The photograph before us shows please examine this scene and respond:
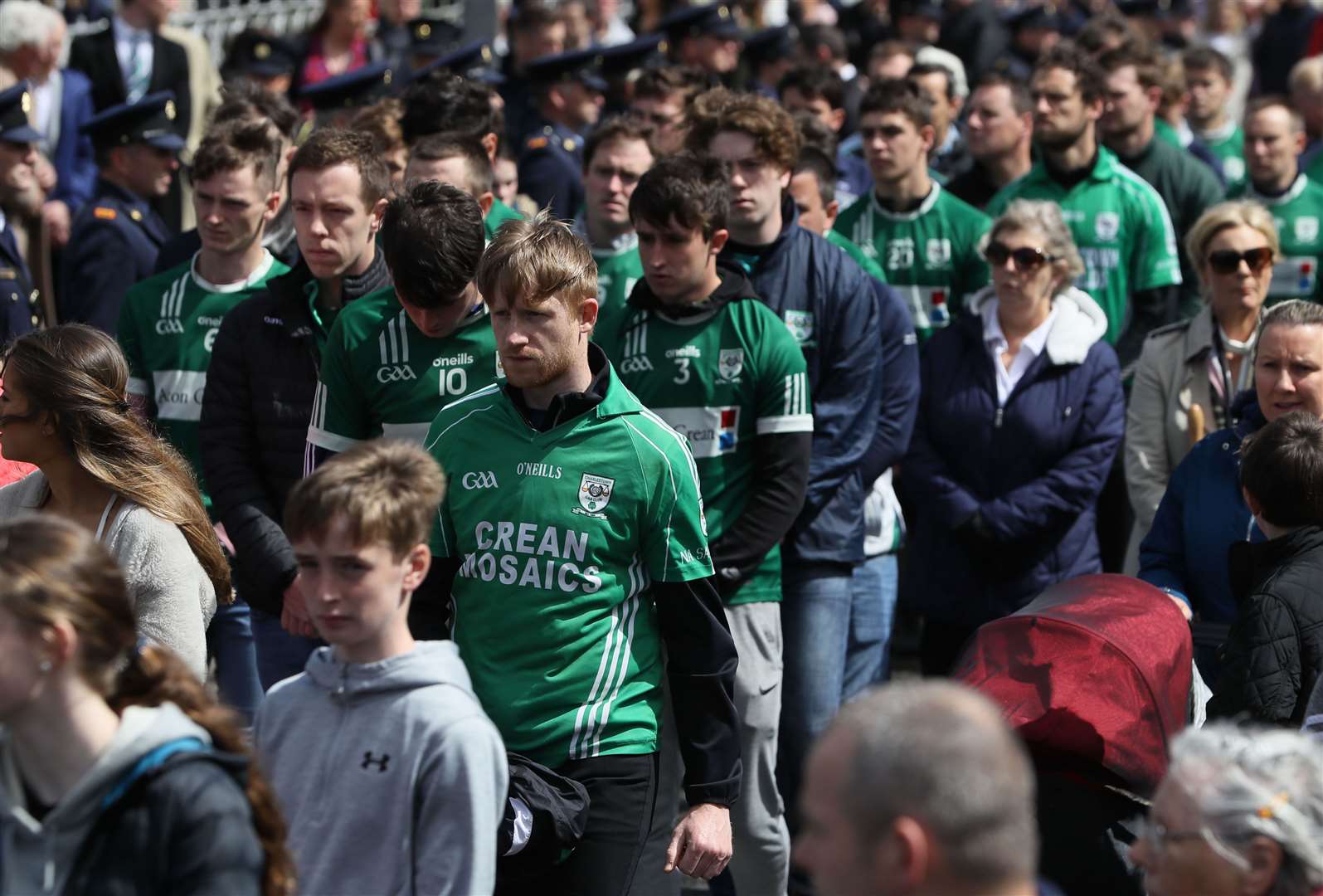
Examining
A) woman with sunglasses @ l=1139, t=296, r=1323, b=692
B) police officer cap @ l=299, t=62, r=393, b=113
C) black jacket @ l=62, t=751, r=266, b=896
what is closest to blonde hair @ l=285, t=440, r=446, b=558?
black jacket @ l=62, t=751, r=266, b=896

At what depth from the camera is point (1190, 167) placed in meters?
8.63

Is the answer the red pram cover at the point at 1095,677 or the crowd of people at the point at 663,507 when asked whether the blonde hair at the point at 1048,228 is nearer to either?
the crowd of people at the point at 663,507

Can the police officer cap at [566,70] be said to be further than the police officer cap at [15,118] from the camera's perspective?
Yes

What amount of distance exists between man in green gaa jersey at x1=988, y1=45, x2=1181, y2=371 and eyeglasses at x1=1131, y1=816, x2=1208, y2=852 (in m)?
5.04

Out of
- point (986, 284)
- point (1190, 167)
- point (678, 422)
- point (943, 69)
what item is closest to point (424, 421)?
point (678, 422)

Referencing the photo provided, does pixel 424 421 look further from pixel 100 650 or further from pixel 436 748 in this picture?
pixel 100 650

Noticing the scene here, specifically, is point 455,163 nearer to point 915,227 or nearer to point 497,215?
point 497,215

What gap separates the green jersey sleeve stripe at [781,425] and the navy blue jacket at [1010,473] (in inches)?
58.1

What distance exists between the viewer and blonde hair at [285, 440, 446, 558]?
3.36 metres

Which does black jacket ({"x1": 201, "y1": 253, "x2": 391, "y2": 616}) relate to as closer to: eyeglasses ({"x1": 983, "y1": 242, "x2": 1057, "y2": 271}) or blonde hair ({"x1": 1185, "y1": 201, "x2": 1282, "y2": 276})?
eyeglasses ({"x1": 983, "y1": 242, "x2": 1057, "y2": 271})

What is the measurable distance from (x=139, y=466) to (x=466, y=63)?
6.17 metres

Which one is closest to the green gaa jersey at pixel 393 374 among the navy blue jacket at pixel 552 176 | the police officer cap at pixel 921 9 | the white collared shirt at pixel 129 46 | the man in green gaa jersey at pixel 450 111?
the man in green gaa jersey at pixel 450 111

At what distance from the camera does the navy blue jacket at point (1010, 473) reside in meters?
6.48

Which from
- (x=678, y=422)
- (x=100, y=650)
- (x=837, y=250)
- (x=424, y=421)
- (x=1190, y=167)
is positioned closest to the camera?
(x=100, y=650)
